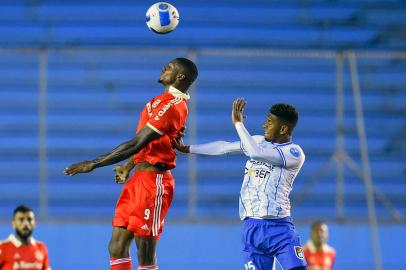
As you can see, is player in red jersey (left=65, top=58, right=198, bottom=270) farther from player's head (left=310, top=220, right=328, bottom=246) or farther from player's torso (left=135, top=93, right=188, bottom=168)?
player's head (left=310, top=220, right=328, bottom=246)

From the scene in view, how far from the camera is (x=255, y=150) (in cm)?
671

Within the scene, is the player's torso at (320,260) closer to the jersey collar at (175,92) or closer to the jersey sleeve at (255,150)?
the jersey sleeve at (255,150)

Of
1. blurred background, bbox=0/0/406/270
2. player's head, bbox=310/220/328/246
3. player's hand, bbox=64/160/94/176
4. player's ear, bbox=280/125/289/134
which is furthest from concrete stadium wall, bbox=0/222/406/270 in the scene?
player's hand, bbox=64/160/94/176

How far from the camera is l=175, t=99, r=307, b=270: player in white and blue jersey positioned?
6750 mm

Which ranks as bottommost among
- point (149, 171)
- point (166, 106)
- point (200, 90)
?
point (149, 171)

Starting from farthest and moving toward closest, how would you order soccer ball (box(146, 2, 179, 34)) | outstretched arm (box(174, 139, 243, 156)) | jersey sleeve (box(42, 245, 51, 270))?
jersey sleeve (box(42, 245, 51, 270)), soccer ball (box(146, 2, 179, 34)), outstretched arm (box(174, 139, 243, 156))

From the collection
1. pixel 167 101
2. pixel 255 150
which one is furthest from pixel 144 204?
pixel 255 150

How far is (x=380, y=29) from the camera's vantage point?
12.5 m

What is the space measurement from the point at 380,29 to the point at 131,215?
265 inches

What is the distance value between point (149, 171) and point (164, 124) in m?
0.36

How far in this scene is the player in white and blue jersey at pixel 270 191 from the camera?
266 inches

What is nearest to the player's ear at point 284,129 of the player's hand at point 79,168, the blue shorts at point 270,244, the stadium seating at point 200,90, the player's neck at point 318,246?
the blue shorts at point 270,244

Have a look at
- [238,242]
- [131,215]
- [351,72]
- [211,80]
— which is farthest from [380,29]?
[131,215]

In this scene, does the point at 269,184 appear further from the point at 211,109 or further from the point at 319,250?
the point at 211,109
